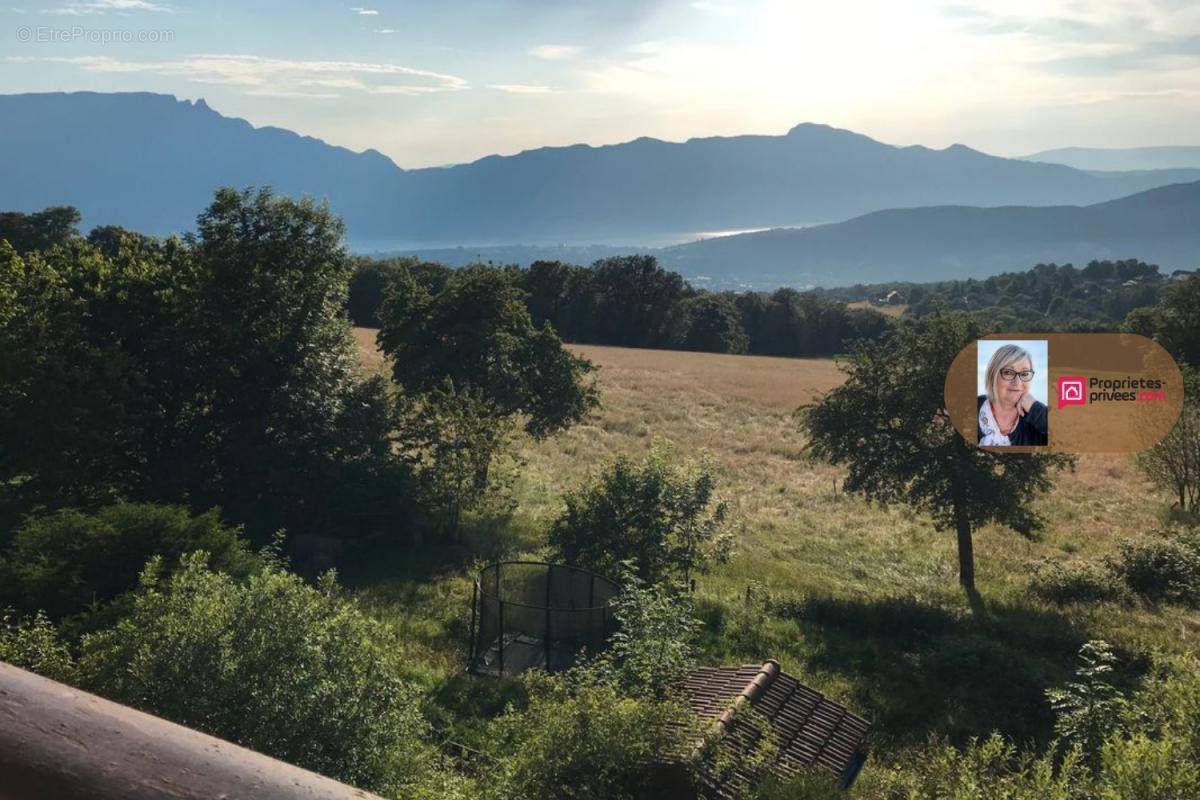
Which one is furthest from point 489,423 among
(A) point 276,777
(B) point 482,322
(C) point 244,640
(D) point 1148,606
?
(A) point 276,777

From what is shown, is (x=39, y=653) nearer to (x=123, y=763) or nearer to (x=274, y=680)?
(x=274, y=680)

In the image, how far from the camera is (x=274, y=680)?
8039mm

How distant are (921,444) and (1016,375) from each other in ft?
15.0

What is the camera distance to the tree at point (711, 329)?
107562 mm

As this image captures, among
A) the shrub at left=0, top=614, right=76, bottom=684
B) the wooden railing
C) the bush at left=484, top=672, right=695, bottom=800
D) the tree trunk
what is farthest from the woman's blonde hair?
the wooden railing

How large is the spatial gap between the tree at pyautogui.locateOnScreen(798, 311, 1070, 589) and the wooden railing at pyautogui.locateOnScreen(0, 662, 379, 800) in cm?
2404

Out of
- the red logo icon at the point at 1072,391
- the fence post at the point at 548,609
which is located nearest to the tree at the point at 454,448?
the fence post at the point at 548,609

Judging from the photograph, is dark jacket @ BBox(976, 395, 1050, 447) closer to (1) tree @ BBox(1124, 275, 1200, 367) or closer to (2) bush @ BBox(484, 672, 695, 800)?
(2) bush @ BBox(484, 672, 695, 800)

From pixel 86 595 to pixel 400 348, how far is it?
1938 centimetres

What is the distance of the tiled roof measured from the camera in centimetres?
930

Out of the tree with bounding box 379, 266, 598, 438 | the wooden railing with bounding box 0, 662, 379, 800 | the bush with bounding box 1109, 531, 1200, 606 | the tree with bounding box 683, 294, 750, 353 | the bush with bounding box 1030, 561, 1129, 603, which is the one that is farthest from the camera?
the tree with bounding box 683, 294, 750, 353

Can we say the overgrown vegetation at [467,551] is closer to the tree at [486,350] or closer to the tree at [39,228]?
the tree at [486,350]

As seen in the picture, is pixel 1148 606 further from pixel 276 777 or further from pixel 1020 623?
pixel 276 777

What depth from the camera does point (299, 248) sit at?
81.4 feet
